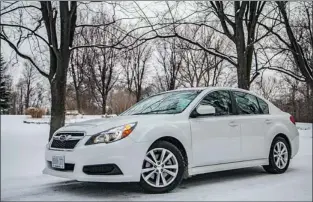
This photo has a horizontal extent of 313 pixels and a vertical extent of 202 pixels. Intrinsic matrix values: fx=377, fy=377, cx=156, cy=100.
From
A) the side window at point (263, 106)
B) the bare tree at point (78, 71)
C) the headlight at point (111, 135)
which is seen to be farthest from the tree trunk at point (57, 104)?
the bare tree at point (78, 71)

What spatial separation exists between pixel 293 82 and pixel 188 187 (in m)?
18.4

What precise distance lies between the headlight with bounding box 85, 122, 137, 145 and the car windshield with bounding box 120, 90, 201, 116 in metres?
0.89

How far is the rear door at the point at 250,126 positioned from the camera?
18.7ft

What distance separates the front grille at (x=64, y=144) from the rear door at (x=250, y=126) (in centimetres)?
254

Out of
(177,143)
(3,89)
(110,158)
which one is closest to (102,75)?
(3,89)

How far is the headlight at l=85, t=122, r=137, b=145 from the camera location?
4391 millimetres

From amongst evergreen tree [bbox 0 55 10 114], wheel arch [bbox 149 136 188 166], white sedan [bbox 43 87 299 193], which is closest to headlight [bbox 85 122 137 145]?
white sedan [bbox 43 87 299 193]

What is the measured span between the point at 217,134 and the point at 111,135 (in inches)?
65.6

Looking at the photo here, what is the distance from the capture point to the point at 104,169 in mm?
4363

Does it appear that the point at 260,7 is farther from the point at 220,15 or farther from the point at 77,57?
the point at 77,57

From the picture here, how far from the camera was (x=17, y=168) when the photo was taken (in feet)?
19.9

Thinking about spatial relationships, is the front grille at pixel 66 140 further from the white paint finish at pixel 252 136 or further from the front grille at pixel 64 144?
the white paint finish at pixel 252 136

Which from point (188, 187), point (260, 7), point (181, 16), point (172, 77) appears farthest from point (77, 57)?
point (188, 187)

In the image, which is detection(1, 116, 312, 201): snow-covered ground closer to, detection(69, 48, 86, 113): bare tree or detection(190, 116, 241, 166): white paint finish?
detection(190, 116, 241, 166): white paint finish
